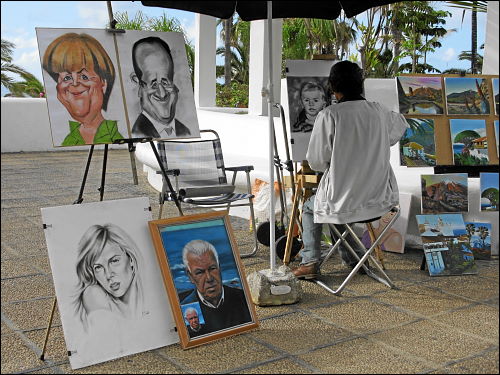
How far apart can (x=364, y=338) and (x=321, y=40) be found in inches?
648

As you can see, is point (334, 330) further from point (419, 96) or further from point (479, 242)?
point (419, 96)

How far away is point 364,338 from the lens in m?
3.42

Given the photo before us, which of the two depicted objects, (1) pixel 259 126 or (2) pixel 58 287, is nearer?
(2) pixel 58 287

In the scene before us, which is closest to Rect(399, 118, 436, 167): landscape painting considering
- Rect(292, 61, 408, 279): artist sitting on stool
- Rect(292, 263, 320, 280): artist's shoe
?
Rect(292, 61, 408, 279): artist sitting on stool

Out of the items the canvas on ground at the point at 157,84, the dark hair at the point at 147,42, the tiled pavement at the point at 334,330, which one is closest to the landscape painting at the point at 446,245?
the tiled pavement at the point at 334,330

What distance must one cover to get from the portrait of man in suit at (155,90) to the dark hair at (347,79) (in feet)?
2.94

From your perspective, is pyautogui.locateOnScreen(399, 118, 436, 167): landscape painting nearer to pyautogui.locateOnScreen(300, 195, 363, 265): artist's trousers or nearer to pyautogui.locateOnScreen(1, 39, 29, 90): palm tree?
pyautogui.locateOnScreen(300, 195, 363, 265): artist's trousers

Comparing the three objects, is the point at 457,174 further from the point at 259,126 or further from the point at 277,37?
the point at 277,37

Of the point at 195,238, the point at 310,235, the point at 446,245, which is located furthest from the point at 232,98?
the point at 195,238

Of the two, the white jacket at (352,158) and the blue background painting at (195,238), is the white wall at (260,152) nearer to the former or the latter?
the white jacket at (352,158)

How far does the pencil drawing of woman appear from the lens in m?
3.14

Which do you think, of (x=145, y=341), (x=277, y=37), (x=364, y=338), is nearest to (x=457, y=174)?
(x=364, y=338)

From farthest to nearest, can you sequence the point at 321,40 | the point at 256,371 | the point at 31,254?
the point at 321,40 < the point at 31,254 < the point at 256,371

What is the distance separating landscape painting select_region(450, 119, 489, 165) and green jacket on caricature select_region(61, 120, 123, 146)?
7.30 ft
